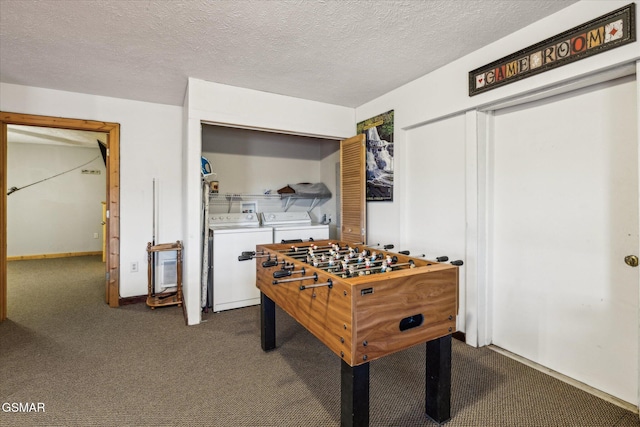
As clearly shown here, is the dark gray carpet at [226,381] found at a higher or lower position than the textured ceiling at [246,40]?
lower

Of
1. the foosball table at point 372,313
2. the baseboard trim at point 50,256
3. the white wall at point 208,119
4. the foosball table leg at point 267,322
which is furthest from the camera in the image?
the baseboard trim at point 50,256

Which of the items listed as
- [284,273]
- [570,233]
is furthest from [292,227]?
[570,233]

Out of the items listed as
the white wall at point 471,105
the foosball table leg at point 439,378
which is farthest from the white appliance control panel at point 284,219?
the foosball table leg at point 439,378

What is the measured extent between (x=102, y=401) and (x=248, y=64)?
2621 mm

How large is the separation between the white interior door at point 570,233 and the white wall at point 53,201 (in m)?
7.61

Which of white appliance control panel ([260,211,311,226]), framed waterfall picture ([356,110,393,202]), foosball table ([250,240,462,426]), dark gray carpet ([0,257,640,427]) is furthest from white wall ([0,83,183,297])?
foosball table ([250,240,462,426])

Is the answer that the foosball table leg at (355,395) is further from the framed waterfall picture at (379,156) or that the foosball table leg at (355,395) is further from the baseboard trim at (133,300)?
the baseboard trim at (133,300)

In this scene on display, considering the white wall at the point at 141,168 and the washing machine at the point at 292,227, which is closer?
the white wall at the point at 141,168

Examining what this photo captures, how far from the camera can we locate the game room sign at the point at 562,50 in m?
1.59

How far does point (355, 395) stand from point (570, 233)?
179 cm

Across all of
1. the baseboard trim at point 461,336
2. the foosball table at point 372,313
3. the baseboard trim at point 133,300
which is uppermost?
the foosball table at point 372,313

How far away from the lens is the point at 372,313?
4.39 feet

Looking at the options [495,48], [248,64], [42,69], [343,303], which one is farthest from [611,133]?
[42,69]

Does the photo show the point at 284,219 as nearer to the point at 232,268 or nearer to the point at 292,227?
the point at 292,227
